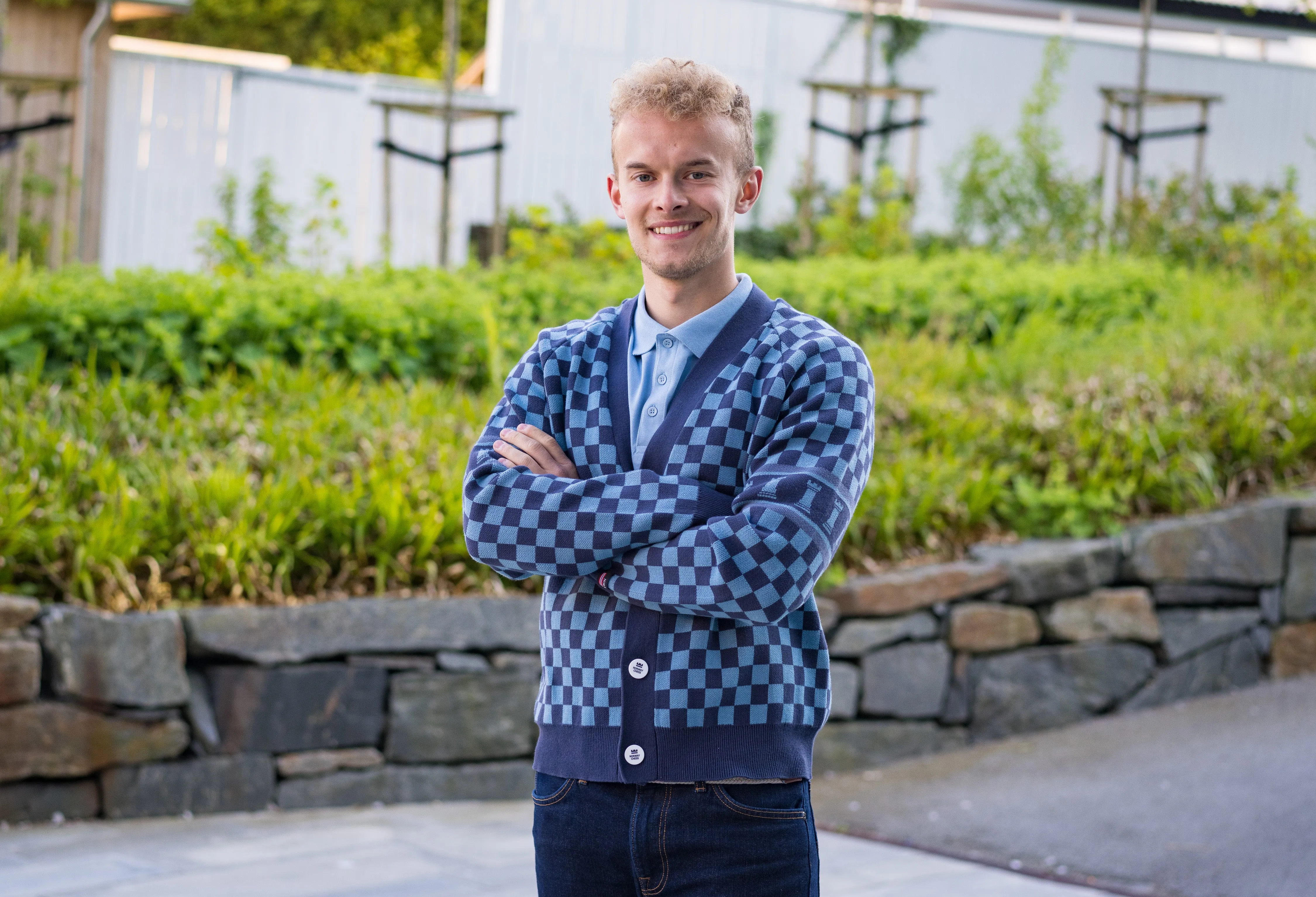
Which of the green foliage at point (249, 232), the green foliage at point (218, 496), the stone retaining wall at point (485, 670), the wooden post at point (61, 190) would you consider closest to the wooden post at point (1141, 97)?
the stone retaining wall at point (485, 670)

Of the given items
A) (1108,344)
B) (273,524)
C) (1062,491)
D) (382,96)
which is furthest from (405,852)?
(382,96)

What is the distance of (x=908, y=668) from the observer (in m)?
4.86

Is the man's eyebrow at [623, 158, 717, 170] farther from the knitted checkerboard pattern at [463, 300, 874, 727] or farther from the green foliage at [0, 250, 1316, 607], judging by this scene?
the green foliage at [0, 250, 1316, 607]

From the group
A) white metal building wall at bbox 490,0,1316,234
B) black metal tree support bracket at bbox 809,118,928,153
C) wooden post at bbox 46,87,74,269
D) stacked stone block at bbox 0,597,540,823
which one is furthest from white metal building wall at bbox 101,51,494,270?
stacked stone block at bbox 0,597,540,823

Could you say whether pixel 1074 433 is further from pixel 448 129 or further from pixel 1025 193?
pixel 1025 193

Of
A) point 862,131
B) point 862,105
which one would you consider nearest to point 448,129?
point 862,131

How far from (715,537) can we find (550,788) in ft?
1.34

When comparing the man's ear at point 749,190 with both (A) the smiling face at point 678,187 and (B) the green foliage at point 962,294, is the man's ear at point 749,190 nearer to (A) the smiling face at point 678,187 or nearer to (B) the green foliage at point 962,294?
(A) the smiling face at point 678,187

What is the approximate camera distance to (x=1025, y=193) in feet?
41.5

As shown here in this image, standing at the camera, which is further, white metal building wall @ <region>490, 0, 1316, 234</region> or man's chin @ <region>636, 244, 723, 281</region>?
white metal building wall @ <region>490, 0, 1316, 234</region>

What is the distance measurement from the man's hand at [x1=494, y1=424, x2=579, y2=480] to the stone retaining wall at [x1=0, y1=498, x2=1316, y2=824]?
2399 millimetres

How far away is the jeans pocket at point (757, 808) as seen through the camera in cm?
168

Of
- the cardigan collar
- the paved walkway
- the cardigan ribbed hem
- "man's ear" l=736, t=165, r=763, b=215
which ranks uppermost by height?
"man's ear" l=736, t=165, r=763, b=215

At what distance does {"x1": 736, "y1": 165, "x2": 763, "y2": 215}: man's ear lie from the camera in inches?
74.5
